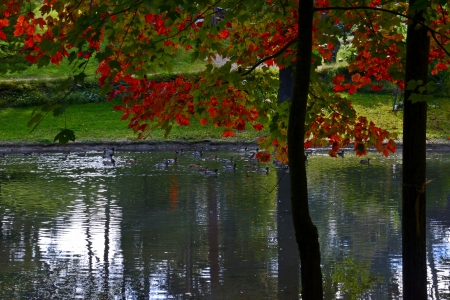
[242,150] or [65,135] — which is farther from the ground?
[65,135]

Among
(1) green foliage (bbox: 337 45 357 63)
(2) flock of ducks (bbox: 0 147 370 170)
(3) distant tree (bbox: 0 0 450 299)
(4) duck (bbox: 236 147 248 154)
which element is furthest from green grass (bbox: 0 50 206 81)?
(3) distant tree (bbox: 0 0 450 299)

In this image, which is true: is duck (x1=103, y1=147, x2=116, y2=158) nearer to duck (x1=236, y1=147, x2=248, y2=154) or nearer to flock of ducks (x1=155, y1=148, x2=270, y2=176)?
flock of ducks (x1=155, y1=148, x2=270, y2=176)

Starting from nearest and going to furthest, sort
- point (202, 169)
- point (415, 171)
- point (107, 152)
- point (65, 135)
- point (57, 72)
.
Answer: point (65, 135) → point (415, 171) → point (202, 169) → point (107, 152) → point (57, 72)

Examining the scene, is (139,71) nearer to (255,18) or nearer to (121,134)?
(255,18)

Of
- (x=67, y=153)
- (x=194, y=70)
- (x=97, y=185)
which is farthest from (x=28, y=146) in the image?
(x=194, y=70)

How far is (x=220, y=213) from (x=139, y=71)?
6.55 meters

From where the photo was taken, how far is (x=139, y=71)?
6.52m

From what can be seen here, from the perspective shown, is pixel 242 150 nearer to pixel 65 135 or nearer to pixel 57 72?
pixel 57 72

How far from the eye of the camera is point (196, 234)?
35.8ft

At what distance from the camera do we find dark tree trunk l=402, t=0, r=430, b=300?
597 cm

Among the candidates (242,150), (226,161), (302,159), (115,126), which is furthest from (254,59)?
(115,126)

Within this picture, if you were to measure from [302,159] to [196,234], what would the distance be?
20.0 ft

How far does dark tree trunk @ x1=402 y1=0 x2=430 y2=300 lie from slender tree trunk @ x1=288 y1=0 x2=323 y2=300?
4.12ft

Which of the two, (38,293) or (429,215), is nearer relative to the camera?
(38,293)
